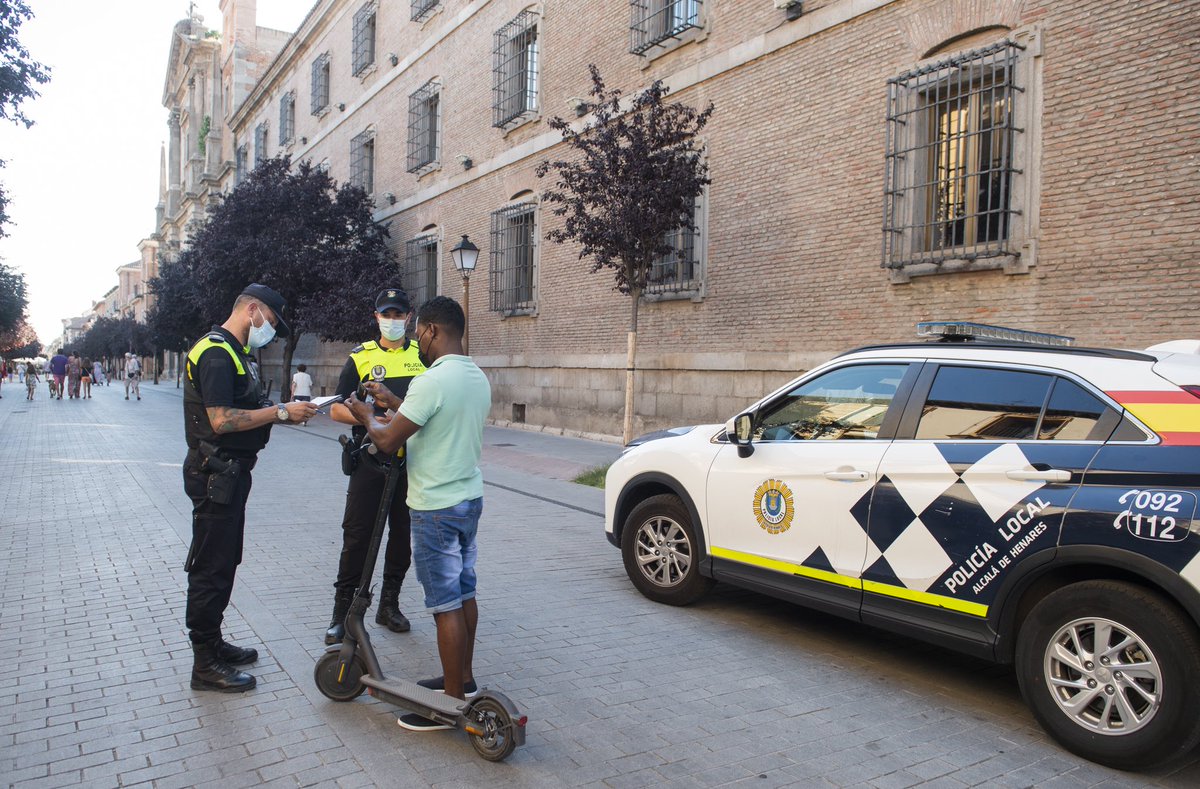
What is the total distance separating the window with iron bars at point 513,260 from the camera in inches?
746

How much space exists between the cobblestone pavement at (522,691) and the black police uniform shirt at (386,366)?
1.41m

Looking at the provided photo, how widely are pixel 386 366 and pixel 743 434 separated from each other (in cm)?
208

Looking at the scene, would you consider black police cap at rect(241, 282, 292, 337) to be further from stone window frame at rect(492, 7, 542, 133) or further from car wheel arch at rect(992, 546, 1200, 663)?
stone window frame at rect(492, 7, 542, 133)

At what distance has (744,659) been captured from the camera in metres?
4.69

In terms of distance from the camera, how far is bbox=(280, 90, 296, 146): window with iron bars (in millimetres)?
35272

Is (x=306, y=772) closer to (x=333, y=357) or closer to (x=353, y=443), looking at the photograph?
(x=353, y=443)

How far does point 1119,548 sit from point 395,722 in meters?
3.06

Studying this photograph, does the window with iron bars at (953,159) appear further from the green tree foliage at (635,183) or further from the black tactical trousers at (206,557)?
the black tactical trousers at (206,557)

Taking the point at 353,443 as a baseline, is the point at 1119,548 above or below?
below

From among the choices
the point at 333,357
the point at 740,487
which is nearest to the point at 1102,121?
the point at 740,487

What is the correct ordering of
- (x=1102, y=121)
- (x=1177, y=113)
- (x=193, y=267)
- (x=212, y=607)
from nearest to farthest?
(x=212, y=607)
(x=1177, y=113)
(x=1102, y=121)
(x=193, y=267)

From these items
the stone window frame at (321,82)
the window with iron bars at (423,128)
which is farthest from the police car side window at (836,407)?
the stone window frame at (321,82)

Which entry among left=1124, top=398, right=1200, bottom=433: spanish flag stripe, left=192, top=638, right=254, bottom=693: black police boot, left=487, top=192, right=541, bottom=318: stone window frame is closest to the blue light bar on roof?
left=1124, top=398, right=1200, bottom=433: spanish flag stripe

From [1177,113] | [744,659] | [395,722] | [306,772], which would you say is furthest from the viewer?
[1177,113]
